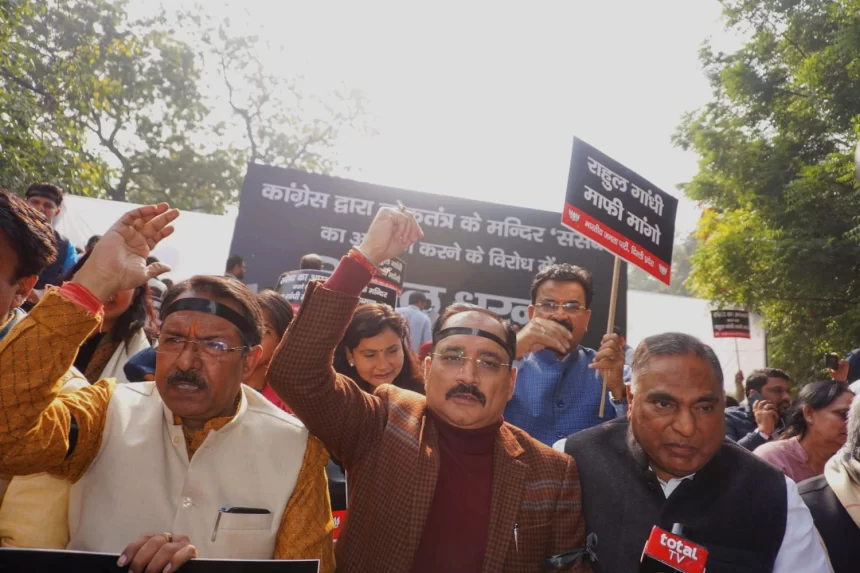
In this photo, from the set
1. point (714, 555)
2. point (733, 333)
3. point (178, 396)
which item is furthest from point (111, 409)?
point (733, 333)

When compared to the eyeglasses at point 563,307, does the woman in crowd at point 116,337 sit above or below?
below

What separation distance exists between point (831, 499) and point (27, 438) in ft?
9.48

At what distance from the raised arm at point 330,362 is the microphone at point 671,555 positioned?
0.96m

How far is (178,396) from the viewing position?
86.8 inches

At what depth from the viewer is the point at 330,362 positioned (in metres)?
2.31

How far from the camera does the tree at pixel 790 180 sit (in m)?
12.8

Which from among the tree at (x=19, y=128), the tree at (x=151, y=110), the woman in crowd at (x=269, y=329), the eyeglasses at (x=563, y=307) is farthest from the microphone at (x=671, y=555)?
the tree at (x=151, y=110)

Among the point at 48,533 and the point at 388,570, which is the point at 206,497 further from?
the point at 388,570

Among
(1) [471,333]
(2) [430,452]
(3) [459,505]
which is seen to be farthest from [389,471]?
(1) [471,333]

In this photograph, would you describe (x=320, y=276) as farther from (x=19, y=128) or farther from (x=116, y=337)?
(x=19, y=128)

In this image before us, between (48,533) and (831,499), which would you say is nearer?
(48,533)

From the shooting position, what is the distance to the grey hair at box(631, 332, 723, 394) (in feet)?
8.25

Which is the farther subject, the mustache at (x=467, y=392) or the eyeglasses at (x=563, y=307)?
the eyeglasses at (x=563, y=307)

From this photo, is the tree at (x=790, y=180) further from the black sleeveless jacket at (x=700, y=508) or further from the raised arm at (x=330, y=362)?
the raised arm at (x=330, y=362)
